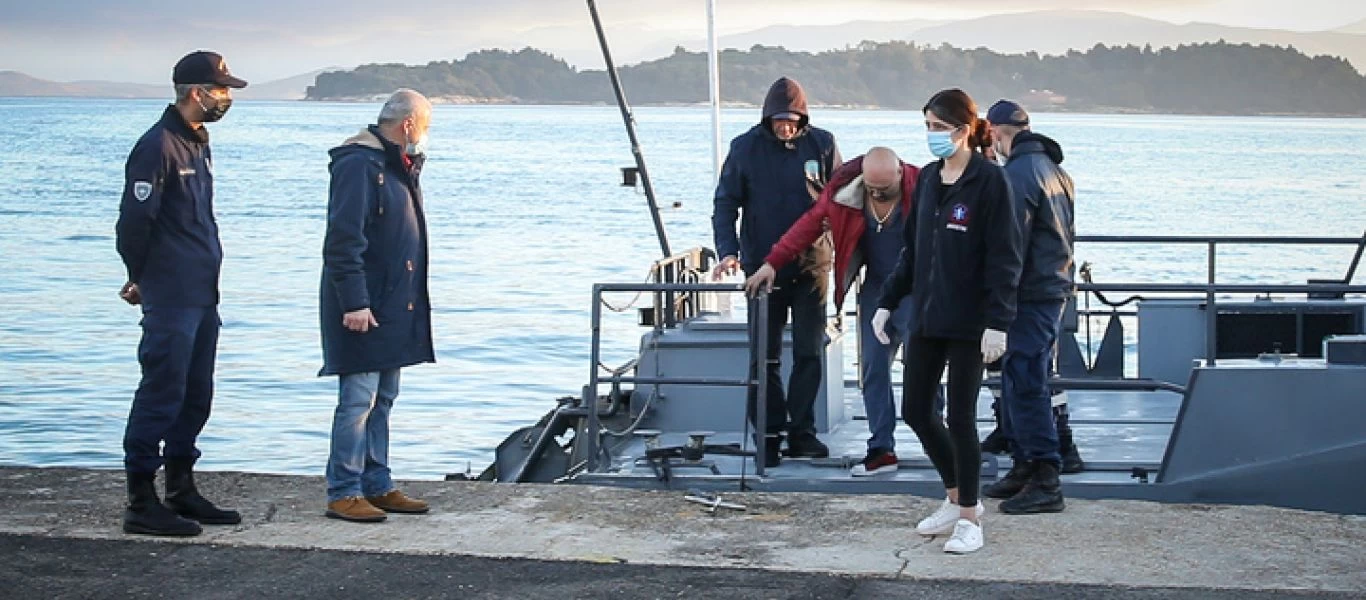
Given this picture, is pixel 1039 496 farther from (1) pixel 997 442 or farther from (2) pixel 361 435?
(2) pixel 361 435

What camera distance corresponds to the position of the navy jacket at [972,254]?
6406mm

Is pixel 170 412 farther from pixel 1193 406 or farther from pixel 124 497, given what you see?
pixel 1193 406

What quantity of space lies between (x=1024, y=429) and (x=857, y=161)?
1.44m

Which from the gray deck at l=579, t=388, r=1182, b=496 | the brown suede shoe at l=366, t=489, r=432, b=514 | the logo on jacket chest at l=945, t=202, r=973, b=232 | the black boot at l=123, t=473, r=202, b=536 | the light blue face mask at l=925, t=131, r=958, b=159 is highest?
the light blue face mask at l=925, t=131, r=958, b=159

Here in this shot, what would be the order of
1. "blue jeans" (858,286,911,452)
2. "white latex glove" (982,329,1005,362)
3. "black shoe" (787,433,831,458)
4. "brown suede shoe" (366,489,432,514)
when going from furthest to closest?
"black shoe" (787,433,831,458)
"blue jeans" (858,286,911,452)
"brown suede shoe" (366,489,432,514)
"white latex glove" (982,329,1005,362)

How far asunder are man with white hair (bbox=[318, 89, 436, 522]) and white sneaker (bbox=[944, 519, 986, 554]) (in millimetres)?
1956

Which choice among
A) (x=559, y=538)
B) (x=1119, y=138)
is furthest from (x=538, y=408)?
(x=1119, y=138)

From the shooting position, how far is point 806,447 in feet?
29.2

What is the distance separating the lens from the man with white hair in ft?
21.8

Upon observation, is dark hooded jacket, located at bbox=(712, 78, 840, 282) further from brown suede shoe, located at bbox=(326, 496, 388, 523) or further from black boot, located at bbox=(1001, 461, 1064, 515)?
brown suede shoe, located at bbox=(326, 496, 388, 523)

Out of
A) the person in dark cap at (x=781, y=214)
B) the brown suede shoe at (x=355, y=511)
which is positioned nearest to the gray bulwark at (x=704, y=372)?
the person in dark cap at (x=781, y=214)

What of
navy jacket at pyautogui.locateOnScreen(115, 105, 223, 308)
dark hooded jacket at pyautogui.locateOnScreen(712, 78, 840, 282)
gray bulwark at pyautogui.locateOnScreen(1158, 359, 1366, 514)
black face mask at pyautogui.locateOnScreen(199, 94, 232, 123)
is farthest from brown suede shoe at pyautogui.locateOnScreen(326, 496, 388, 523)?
gray bulwark at pyautogui.locateOnScreen(1158, 359, 1366, 514)

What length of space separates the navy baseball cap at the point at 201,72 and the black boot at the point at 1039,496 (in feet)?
10.3

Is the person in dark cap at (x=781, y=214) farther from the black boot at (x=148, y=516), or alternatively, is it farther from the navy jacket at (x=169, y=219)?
the black boot at (x=148, y=516)
